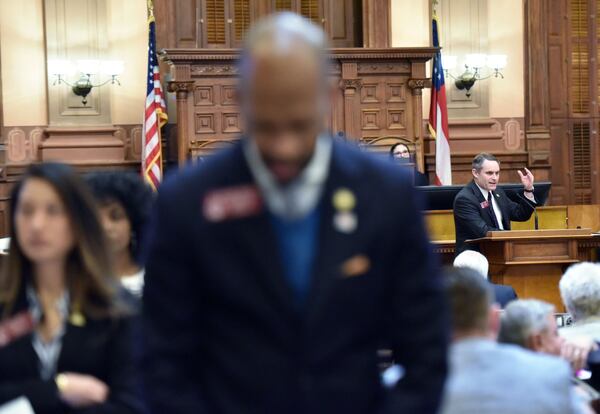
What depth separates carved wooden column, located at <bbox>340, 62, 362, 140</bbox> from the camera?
536 inches

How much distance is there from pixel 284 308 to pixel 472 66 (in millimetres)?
13658

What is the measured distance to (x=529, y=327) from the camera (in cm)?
340

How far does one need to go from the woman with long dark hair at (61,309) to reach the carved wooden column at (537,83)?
43.2ft

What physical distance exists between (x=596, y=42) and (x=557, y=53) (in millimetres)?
628

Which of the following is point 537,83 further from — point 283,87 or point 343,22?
point 283,87

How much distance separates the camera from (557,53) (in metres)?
15.4

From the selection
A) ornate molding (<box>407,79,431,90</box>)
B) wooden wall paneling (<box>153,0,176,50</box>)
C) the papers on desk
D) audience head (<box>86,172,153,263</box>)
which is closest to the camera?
the papers on desk

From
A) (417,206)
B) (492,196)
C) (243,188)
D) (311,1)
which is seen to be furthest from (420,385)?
(311,1)

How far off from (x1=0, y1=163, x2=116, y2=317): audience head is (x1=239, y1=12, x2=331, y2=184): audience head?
36.8 inches

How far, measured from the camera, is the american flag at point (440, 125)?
13789 mm

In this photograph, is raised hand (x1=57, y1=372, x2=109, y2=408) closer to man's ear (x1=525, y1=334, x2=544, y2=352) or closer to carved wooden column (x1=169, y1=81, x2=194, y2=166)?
man's ear (x1=525, y1=334, x2=544, y2=352)

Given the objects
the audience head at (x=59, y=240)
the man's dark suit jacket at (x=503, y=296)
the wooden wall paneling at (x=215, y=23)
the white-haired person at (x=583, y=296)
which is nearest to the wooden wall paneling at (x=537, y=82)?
the wooden wall paneling at (x=215, y=23)

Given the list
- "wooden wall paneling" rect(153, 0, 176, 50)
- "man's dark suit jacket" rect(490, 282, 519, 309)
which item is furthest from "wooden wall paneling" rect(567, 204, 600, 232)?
"man's dark suit jacket" rect(490, 282, 519, 309)

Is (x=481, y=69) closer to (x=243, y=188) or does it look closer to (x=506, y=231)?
(x=506, y=231)
